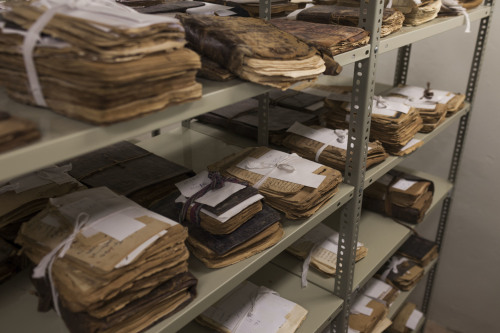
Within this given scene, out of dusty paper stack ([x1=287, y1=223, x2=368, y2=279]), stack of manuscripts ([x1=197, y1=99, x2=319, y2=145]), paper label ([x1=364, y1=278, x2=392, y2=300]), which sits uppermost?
stack of manuscripts ([x1=197, y1=99, x2=319, y2=145])

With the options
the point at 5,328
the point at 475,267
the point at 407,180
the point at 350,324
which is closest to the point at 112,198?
the point at 5,328

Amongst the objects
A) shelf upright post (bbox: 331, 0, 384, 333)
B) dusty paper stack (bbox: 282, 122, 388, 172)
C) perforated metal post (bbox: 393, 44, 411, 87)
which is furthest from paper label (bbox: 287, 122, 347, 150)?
perforated metal post (bbox: 393, 44, 411, 87)

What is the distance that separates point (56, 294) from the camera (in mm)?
889

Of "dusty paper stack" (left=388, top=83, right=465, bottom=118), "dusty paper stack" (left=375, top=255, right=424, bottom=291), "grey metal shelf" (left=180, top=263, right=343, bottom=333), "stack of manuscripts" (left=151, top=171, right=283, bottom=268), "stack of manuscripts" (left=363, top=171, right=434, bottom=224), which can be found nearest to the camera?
"stack of manuscripts" (left=151, top=171, right=283, bottom=268)

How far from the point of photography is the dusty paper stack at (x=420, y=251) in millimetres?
2398

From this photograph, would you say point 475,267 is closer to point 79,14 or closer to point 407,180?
point 407,180

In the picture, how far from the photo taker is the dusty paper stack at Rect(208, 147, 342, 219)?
1.30 meters

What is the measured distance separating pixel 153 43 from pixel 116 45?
0.08 m

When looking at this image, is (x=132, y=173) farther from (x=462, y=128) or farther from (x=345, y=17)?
(x=462, y=128)

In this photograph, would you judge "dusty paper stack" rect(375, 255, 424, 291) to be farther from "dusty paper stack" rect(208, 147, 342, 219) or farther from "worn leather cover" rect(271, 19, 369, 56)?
"worn leather cover" rect(271, 19, 369, 56)

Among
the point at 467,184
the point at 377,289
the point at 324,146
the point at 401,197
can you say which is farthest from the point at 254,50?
the point at 467,184

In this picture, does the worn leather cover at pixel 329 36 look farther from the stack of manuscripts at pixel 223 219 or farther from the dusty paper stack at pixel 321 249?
the dusty paper stack at pixel 321 249

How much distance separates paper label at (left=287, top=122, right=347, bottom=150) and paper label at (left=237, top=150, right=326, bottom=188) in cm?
23

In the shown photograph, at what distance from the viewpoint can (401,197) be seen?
7.17ft
